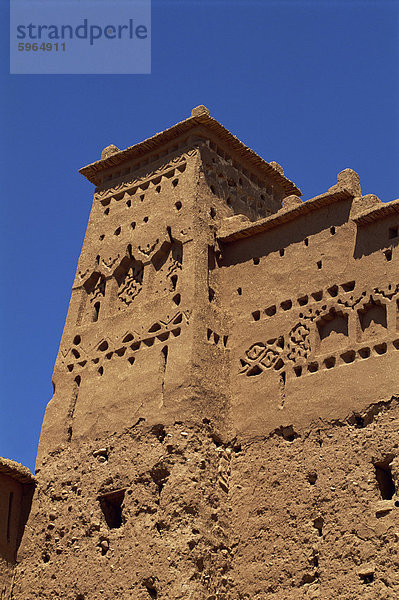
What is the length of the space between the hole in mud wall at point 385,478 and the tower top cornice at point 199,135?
6797 mm

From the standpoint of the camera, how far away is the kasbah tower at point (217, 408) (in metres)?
13.0

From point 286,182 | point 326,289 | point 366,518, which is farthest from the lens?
point 286,182

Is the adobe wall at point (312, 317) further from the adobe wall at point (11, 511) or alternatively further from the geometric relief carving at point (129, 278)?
the adobe wall at point (11, 511)

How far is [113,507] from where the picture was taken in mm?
14680

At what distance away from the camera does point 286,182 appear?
60.9ft

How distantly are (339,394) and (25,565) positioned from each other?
5.44m

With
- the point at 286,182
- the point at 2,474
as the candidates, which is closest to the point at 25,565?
the point at 2,474

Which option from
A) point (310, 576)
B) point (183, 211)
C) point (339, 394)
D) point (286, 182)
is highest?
point (286, 182)

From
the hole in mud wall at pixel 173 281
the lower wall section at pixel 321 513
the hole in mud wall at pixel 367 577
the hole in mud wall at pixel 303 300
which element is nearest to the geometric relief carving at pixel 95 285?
the hole in mud wall at pixel 173 281

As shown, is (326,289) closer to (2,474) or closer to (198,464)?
(198,464)

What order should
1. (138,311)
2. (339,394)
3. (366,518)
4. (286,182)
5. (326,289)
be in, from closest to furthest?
(366,518) → (339,394) → (326,289) → (138,311) → (286,182)

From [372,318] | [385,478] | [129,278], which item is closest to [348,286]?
[372,318]

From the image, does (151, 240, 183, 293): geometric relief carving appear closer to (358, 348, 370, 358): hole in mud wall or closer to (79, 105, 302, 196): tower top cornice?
(79, 105, 302, 196): tower top cornice

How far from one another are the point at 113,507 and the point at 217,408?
2155 mm
